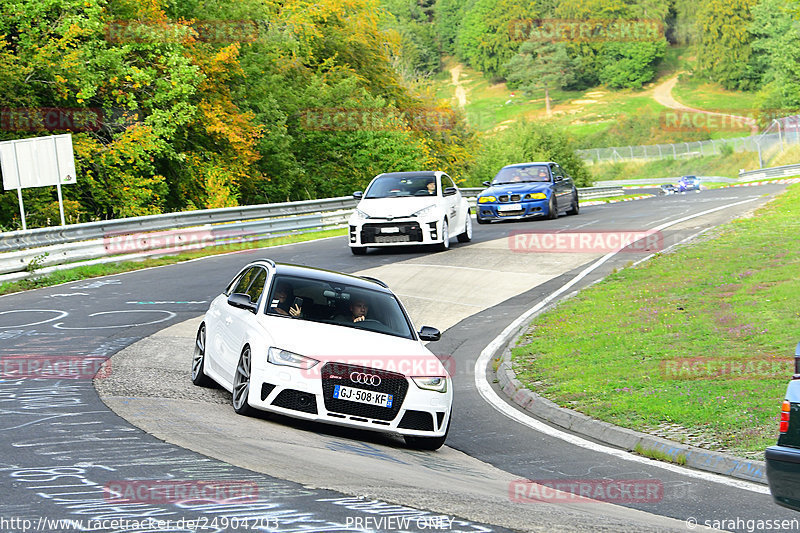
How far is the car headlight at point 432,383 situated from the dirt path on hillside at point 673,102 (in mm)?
121045

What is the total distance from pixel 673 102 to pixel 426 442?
15095cm

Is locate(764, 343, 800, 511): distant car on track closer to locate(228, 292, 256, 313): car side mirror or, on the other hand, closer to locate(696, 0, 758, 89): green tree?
locate(228, 292, 256, 313): car side mirror

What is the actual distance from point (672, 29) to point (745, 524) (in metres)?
185

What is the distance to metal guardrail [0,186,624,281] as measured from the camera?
2020 centimetres

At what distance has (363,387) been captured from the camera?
8.70 metres

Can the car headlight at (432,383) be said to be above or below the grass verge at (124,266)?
above

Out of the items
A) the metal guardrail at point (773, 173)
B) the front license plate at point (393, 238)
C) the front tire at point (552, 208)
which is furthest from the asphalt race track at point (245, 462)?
the metal guardrail at point (773, 173)

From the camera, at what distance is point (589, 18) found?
17350cm

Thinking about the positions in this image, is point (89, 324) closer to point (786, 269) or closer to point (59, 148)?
point (59, 148)

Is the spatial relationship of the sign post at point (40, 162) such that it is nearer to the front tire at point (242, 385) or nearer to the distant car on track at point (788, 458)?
the front tire at point (242, 385)

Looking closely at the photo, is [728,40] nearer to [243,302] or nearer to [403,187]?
[403,187]

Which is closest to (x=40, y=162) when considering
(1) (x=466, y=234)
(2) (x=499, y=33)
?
(1) (x=466, y=234)

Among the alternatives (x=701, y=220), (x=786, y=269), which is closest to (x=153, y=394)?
(x=786, y=269)

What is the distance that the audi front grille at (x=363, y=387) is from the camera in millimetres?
8617
